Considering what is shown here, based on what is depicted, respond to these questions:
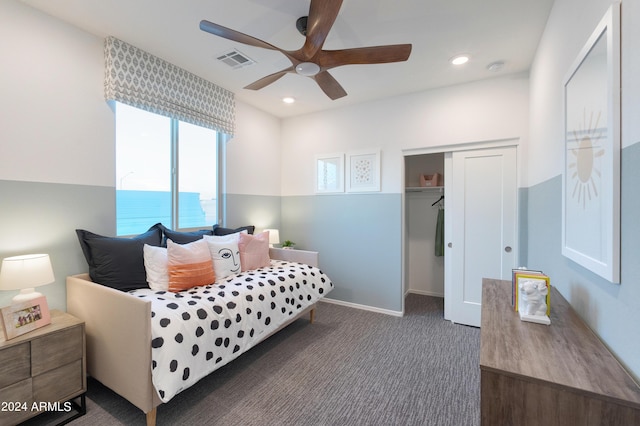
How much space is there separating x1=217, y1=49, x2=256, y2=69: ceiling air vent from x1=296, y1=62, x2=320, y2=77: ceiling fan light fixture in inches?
32.8

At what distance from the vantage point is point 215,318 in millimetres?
1985

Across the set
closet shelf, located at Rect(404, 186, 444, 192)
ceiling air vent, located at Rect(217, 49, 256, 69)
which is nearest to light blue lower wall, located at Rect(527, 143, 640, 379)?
closet shelf, located at Rect(404, 186, 444, 192)

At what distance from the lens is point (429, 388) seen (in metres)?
2.08

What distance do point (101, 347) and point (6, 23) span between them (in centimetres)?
233

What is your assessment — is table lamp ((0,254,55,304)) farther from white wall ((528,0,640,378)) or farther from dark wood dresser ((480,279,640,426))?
white wall ((528,0,640,378))

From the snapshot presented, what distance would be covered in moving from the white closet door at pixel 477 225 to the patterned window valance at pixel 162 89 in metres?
2.89

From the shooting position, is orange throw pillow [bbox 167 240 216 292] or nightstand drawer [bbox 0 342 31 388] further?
orange throw pillow [bbox 167 240 216 292]

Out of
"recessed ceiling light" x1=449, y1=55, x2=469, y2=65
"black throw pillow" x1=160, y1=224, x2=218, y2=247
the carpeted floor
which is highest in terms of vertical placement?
"recessed ceiling light" x1=449, y1=55, x2=469, y2=65

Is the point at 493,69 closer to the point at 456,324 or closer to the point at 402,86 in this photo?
the point at 402,86

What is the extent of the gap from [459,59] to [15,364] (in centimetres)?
404

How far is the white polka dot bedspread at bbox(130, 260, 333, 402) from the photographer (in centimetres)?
166

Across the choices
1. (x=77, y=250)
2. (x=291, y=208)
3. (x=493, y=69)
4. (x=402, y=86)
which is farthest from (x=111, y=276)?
(x=493, y=69)

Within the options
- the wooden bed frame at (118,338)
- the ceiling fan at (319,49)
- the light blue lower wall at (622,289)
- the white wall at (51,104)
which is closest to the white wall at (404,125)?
the ceiling fan at (319,49)

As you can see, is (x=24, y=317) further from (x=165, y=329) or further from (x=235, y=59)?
(x=235, y=59)
